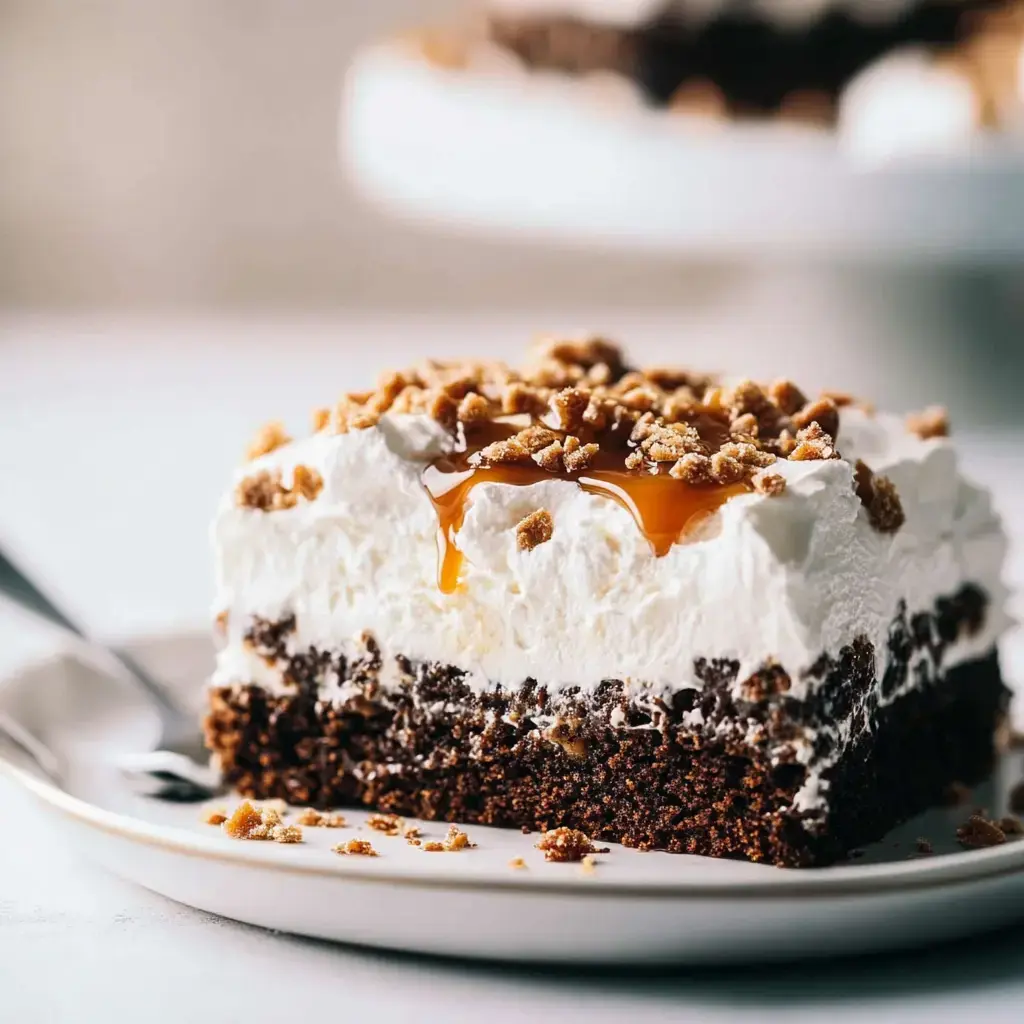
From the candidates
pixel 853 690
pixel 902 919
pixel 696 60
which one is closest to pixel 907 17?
pixel 696 60

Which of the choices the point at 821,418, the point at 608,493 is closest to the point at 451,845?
the point at 608,493

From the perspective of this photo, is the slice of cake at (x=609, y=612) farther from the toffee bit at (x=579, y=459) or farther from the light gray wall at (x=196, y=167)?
the light gray wall at (x=196, y=167)

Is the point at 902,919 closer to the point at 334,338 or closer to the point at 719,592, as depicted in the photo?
the point at 719,592

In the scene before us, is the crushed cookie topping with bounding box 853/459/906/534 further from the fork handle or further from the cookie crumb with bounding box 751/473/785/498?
the fork handle

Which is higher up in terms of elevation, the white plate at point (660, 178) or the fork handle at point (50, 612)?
the white plate at point (660, 178)

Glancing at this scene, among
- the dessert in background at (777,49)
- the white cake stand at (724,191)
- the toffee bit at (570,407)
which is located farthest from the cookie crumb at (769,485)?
the dessert in background at (777,49)

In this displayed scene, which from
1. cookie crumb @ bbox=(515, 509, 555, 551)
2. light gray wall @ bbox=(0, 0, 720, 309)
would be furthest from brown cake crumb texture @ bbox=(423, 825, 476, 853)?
light gray wall @ bbox=(0, 0, 720, 309)
